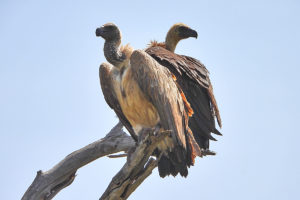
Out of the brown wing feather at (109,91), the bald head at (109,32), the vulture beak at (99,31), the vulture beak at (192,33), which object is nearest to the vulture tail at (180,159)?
the brown wing feather at (109,91)

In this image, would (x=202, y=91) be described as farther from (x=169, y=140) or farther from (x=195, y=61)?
(x=169, y=140)

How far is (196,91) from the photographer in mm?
7648

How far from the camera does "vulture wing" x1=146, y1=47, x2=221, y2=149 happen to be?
7469 millimetres

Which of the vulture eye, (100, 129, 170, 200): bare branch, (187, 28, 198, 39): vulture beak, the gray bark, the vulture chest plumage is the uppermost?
the vulture eye

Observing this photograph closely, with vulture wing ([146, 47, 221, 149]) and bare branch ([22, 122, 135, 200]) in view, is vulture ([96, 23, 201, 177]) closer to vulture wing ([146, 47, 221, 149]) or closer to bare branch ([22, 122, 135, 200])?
vulture wing ([146, 47, 221, 149])

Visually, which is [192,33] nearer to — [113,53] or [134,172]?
[113,53]

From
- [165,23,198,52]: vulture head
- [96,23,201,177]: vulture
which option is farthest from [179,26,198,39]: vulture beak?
[96,23,201,177]: vulture

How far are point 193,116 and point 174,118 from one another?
3.46 feet

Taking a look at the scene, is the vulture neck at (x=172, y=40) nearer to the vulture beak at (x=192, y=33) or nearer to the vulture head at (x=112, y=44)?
the vulture beak at (x=192, y=33)

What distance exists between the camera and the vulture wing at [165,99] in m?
6.60

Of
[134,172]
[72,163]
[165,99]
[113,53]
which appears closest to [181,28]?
[113,53]

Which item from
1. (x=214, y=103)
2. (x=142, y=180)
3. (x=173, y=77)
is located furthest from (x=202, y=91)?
(x=142, y=180)

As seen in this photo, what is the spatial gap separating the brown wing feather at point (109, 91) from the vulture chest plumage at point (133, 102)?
0.12 meters

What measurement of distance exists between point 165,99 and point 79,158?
7.39ft
